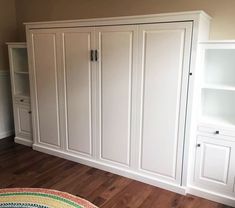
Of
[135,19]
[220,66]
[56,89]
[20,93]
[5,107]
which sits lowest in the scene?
[5,107]

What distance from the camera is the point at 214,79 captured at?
2.58 meters

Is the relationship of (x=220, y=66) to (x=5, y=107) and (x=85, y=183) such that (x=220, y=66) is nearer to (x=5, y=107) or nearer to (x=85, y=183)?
(x=85, y=183)

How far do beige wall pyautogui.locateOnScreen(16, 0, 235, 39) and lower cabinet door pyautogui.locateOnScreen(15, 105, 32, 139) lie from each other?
1.28 metres

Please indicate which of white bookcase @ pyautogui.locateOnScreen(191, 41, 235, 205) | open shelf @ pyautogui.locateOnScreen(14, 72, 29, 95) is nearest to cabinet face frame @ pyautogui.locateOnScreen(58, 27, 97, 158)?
open shelf @ pyautogui.locateOnScreen(14, 72, 29, 95)

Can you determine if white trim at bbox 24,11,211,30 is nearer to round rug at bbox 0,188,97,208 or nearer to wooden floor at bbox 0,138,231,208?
wooden floor at bbox 0,138,231,208

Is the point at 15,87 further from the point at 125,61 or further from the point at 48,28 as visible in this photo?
the point at 125,61

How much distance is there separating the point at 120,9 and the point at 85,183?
6.94 feet

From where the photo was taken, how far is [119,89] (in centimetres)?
268

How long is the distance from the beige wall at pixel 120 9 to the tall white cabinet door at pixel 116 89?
0.60 metres

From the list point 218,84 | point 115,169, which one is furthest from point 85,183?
point 218,84

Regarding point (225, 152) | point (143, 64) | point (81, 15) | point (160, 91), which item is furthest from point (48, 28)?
point (225, 152)

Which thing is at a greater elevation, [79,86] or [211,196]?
[79,86]

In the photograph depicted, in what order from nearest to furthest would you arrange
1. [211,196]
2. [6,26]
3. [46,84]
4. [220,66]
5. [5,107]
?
Answer: [211,196], [220,66], [46,84], [6,26], [5,107]

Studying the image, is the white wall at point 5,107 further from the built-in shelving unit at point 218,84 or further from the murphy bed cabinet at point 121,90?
the built-in shelving unit at point 218,84
